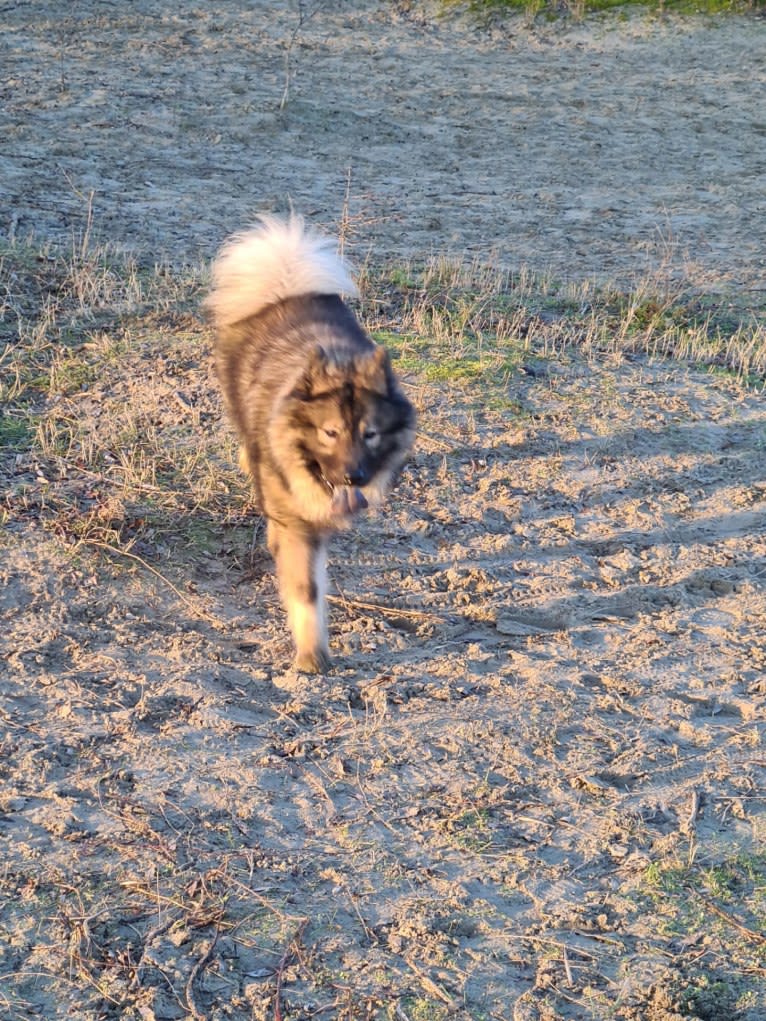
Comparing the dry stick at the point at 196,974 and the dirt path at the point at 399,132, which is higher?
the dirt path at the point at 399,132

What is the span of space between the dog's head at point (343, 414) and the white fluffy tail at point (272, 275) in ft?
3.25

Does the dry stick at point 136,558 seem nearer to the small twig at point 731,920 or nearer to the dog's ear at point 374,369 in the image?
the dog's ear at point 374,369

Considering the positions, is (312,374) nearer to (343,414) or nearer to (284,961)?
(343,414)

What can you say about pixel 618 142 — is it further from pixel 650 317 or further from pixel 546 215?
pixel 650 317

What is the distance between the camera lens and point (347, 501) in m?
Result: 4.12

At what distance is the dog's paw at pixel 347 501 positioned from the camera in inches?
161

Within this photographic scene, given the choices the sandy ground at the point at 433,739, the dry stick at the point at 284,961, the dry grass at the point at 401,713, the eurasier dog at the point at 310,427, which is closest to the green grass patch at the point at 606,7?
the sandy ground at the point at 433,739

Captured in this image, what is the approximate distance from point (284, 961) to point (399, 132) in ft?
34.8

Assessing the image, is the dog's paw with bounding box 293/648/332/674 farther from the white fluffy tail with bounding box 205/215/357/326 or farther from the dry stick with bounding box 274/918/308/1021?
the white fluffy tail with bounding box 205/215/357/326

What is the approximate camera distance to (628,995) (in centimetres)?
288

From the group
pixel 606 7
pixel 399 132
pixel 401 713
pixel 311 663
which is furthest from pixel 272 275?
pixel 606 7

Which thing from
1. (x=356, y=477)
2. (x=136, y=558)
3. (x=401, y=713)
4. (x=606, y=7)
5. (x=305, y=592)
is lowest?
(x=401, y=713)

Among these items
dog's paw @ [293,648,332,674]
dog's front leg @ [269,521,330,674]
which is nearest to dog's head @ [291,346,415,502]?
dog's front leg @ [269,521,330,674]

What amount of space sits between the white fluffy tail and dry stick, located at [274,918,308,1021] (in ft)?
9.48
